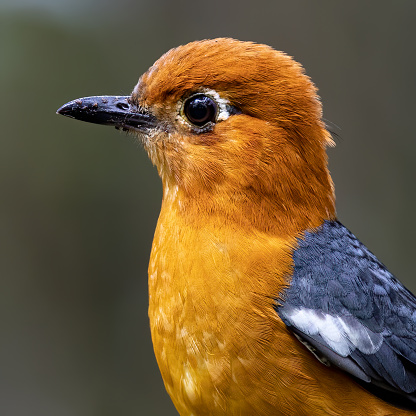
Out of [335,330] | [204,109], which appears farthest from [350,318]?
[204,109]

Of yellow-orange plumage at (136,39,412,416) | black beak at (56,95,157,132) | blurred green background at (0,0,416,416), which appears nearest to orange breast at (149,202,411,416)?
yellow-orange plumage at (136,39,412,416)

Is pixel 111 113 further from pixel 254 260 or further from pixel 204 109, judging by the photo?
pixel 254 260

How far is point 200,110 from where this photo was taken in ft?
11.6

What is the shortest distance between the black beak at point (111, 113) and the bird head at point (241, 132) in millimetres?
142

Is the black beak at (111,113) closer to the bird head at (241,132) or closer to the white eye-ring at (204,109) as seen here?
the bird head at (241,132)

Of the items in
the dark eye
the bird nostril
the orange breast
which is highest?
the dark eye

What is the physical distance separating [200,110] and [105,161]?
3731mm

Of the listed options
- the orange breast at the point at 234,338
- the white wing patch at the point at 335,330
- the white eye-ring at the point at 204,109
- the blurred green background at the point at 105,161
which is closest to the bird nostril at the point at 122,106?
the white eye-ring at the point at 204,109

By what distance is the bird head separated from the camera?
347 centimetres

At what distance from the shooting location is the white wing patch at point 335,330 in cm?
319

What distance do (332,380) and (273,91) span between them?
1.63 m

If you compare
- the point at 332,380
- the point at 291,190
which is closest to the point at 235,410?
the point at 332,380

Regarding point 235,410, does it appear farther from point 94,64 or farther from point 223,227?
point 94,64

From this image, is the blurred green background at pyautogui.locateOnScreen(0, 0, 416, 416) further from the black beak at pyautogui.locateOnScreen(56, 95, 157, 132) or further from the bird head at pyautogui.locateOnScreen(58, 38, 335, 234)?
the bird head at pyautogui.locateOnScreen(58, 38, 335, 234)
